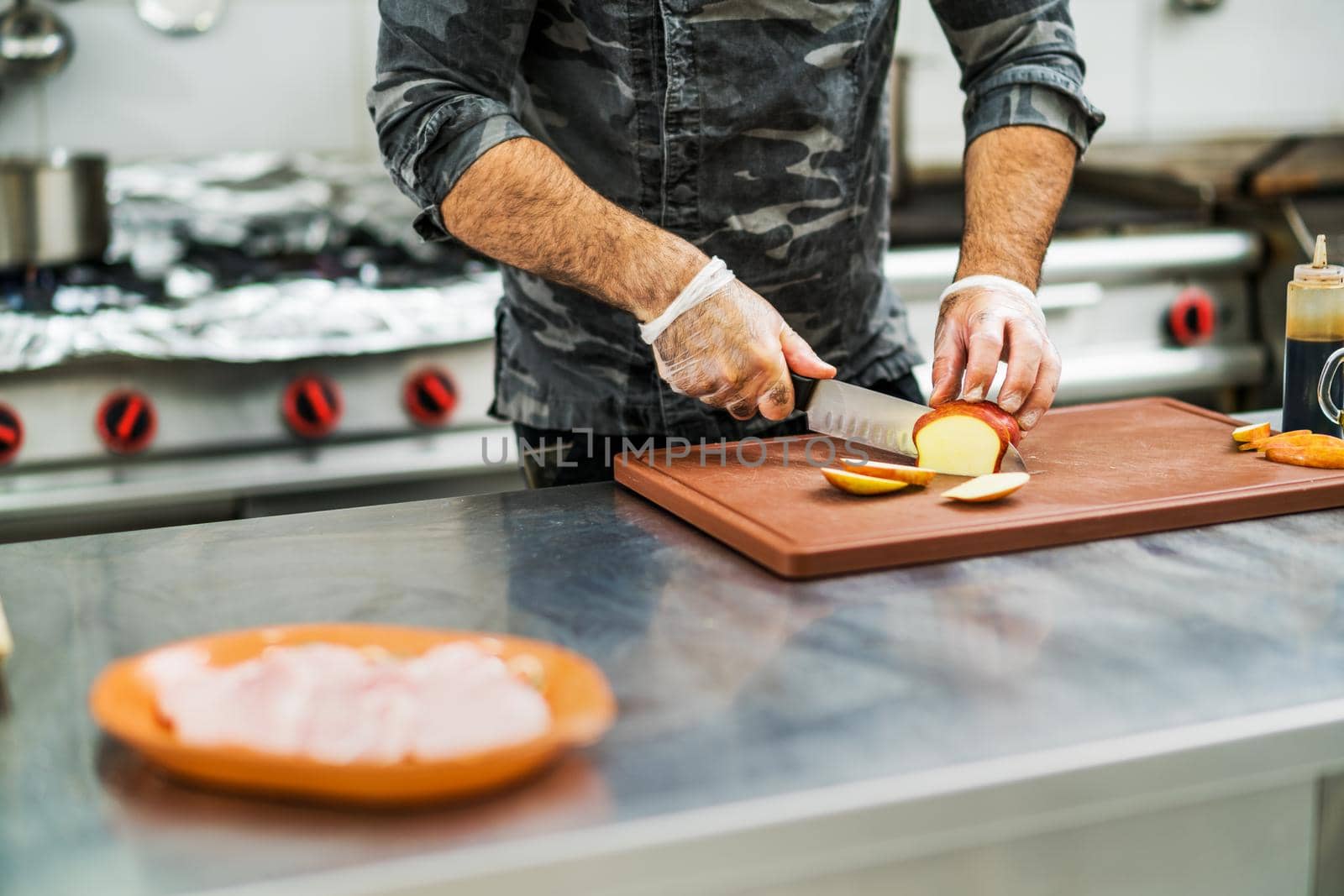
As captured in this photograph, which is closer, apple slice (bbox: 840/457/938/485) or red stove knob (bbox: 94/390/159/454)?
apple slice (bbox: 840/457/938/485)

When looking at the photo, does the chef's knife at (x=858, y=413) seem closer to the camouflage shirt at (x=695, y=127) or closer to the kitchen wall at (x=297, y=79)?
the camouflage shirt at (x=695, y=127)

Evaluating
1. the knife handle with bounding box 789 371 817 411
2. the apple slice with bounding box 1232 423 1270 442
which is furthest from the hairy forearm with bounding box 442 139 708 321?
the apple slice with bounding box 1232 423 1270 442

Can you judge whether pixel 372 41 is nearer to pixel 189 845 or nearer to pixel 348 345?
pixel 348 345

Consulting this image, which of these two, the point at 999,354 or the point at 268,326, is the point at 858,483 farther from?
the point at 268,326

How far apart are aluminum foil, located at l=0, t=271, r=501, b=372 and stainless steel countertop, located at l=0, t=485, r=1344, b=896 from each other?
804 mm

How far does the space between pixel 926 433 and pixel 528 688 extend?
614mm

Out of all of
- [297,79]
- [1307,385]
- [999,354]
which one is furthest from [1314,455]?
[297,79]

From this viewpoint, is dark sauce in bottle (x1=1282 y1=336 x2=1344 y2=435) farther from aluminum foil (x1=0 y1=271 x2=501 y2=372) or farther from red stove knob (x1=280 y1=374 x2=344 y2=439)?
red stove knob (x1=280 y1=374 x2=344 y2=439)

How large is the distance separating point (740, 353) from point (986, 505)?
269 millimetres

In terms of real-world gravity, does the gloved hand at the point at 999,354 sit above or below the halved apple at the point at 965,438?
above

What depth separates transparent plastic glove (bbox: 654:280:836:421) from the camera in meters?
1.24

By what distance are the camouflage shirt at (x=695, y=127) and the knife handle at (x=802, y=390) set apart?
20 centimetres

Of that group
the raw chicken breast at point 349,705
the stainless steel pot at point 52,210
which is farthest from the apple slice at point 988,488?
the stainless steel pot at point 52,210

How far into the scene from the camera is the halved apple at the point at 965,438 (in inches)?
48.2
